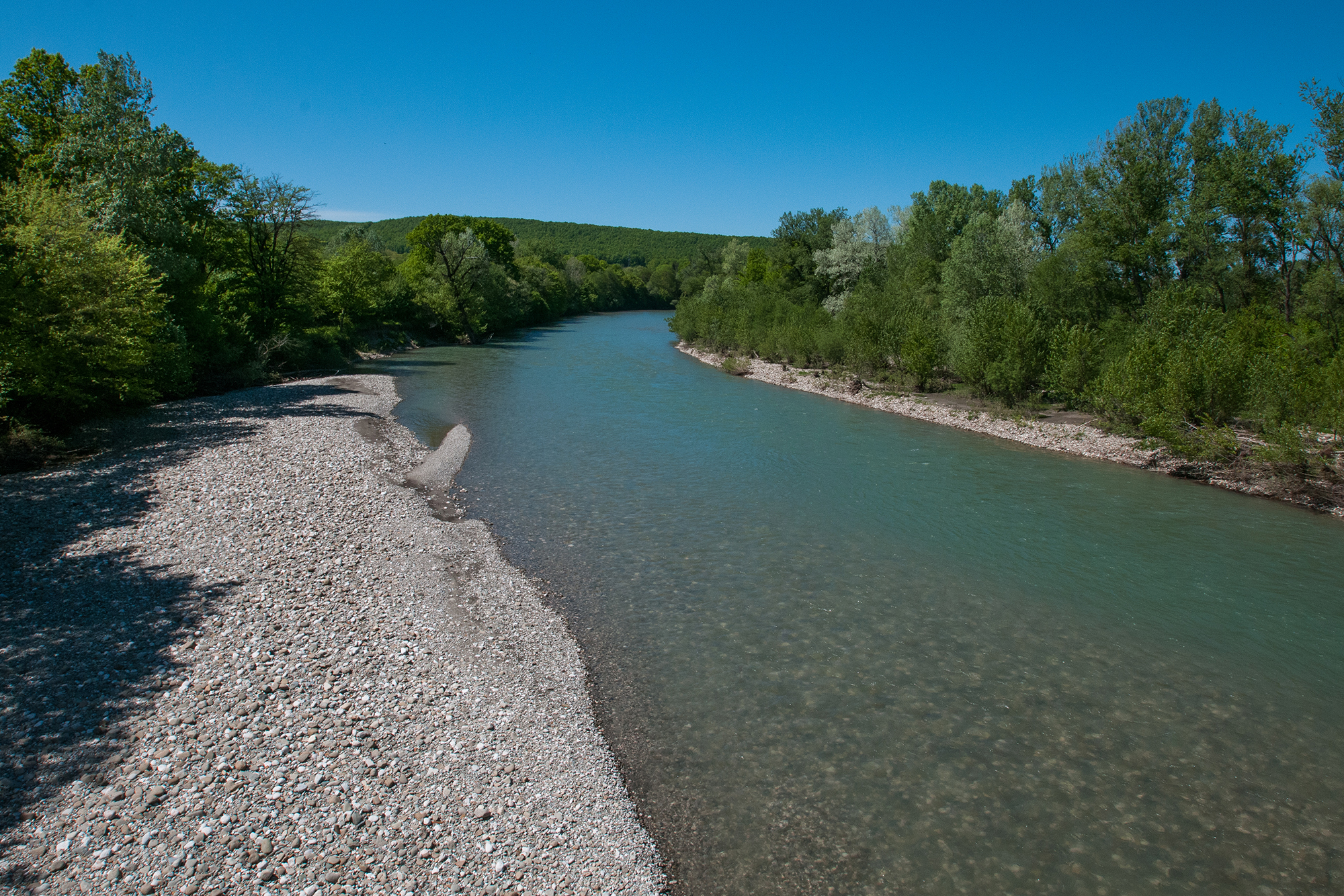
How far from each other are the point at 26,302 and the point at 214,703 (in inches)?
587

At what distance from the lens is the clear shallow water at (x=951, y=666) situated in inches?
255

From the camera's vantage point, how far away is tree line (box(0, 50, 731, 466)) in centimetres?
1656

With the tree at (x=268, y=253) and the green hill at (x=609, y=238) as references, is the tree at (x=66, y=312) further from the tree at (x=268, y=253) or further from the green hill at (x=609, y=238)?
the green hill at (x=609, y=238)

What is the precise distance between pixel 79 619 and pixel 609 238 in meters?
186

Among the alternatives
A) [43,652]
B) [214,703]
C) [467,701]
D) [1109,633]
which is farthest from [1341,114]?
[43,652]

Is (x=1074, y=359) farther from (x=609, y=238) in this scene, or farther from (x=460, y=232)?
(x=609, y=238)

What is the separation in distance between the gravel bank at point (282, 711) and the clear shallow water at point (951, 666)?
101 centimetres

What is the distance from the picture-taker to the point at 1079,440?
2303cm

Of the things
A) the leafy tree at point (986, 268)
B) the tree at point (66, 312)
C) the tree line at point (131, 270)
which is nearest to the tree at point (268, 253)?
the tree line at point (131, 270)

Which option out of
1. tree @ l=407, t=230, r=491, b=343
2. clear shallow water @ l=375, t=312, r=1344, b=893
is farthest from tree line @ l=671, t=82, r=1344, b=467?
tree @ l=407, t=230, r=491, b=343

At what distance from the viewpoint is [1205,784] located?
736cm

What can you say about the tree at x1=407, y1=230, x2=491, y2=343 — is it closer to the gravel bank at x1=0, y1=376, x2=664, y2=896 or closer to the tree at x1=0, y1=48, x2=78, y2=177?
the tree at x1=0, y1=48, x2=78, y2=177

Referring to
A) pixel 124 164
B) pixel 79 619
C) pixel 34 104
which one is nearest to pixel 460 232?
pixel 34 104

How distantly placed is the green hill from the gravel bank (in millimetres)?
147638
